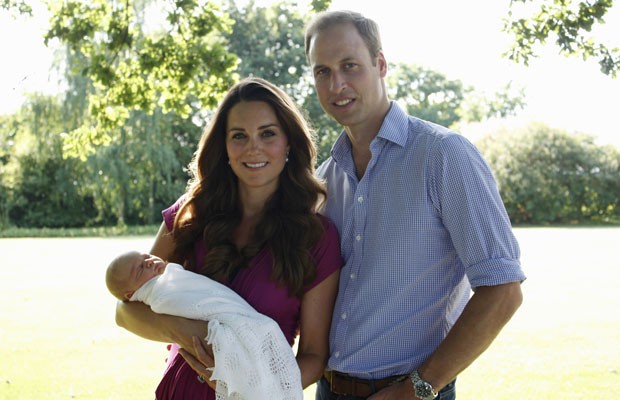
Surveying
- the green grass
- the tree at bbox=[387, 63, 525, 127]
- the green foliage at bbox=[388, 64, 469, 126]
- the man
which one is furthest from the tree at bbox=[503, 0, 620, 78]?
the green foliage at bbox=[388, 64, 469, 126]

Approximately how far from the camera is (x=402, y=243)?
258 centimetres

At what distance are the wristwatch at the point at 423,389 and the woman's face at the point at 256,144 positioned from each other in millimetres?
1062

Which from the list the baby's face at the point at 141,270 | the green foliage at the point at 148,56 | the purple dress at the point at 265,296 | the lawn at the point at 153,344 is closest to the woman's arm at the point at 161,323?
the baby's face at the point at 141,270

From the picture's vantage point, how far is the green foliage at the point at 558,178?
34.5 metres

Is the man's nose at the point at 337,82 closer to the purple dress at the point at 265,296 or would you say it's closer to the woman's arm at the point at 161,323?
the purple dress at the point at 265,296

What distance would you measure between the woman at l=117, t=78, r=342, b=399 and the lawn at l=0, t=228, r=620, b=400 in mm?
4254

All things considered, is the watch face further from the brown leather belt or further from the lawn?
the lawn

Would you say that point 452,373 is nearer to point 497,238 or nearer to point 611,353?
point 497,238

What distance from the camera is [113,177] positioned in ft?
104

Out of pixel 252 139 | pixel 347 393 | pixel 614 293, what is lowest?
pixel 614 293

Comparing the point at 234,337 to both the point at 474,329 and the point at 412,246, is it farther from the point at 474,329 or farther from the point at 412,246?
the point at 474,329

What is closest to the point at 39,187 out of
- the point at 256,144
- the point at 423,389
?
the point at 256,144

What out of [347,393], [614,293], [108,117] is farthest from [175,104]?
[614,293]

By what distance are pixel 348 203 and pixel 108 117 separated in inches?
227
